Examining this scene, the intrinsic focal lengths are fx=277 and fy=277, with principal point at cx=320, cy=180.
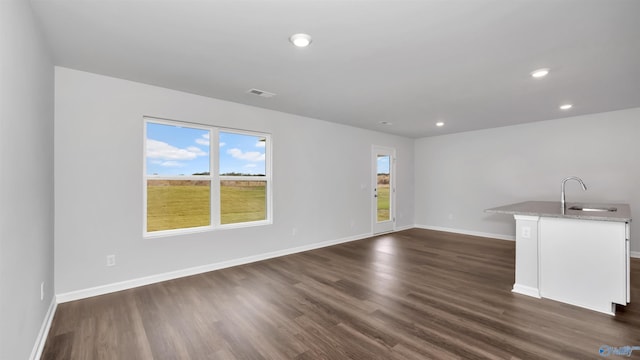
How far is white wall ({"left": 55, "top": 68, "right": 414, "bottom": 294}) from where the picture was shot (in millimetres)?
2961

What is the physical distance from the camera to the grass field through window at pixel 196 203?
3.59m

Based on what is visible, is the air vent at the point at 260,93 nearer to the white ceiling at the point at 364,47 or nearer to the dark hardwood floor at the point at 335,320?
the white ceiling at the point at 364,47

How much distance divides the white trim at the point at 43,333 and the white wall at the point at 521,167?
717 centimetres

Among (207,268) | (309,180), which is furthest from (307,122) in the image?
(207,268)

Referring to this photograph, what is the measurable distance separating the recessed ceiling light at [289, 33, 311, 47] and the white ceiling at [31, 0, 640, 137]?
0.05 metres

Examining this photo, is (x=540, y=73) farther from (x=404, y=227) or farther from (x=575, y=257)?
(x=404, y=227)

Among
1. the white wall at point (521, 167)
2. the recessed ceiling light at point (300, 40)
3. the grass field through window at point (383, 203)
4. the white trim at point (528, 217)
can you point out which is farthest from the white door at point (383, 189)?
the recessed ceiling light at point (300, 40)

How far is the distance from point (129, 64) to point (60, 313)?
254 cm

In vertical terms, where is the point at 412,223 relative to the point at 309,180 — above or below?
below

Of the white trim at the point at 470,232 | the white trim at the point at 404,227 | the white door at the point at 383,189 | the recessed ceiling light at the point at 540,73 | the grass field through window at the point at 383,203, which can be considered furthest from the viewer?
the white trim at the point at 404,227

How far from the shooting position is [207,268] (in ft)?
12.8

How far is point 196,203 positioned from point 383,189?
434 centimetres

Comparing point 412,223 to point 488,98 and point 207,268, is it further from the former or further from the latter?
point 207,268

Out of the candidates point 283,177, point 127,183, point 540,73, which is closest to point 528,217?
point 540,73
